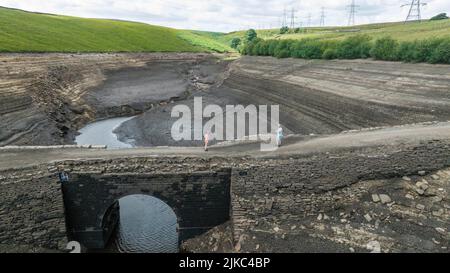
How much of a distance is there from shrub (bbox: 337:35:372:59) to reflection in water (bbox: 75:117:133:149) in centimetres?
2479

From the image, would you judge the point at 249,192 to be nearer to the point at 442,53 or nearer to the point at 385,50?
the point at 442,53

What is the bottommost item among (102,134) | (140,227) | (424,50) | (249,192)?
(140,227)

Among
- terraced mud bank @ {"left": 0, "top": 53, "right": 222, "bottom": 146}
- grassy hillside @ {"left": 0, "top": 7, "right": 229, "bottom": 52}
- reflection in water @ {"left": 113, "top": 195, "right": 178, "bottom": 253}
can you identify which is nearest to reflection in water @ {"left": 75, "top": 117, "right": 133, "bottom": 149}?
terraced mud bank @ {"left": 0, "top": 53, "right": 222, "bottom": 146}

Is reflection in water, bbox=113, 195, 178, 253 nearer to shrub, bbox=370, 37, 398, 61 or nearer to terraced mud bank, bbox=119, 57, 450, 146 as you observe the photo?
terraced mud bank, bbox=119, 57, 450, 146

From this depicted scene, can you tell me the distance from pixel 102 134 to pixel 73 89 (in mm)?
11795

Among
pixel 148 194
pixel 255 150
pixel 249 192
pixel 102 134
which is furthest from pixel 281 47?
pixel 148 194

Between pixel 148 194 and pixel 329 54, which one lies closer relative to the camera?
pixel 148 194

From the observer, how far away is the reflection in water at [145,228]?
18.6m

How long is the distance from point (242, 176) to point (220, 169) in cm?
96

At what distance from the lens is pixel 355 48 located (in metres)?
43.5

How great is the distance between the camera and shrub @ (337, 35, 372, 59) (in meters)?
42.0

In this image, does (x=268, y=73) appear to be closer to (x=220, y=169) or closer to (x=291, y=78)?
(x=291, y=78)

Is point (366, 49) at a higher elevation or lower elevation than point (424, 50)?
higher

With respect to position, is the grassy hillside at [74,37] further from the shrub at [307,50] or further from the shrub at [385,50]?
the shrub at [385,50]
